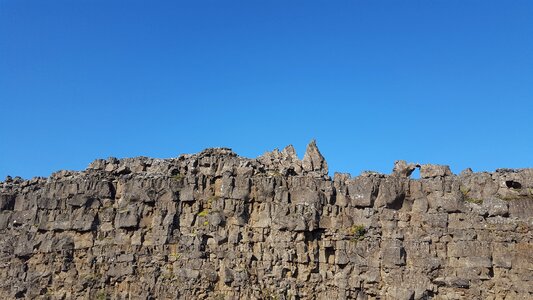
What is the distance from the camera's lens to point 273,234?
29.7 m

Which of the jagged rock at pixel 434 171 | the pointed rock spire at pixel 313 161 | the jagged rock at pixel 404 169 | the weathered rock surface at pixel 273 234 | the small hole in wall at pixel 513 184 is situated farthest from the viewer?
the pointed rock spire at pixel 313 161

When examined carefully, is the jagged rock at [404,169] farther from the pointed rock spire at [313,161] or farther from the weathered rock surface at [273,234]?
the pointed rock spire at [313,161]

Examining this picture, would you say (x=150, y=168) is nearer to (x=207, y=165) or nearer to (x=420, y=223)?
(x=207, y=165)

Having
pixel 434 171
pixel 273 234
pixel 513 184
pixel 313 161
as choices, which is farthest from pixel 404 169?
pixel 273 234

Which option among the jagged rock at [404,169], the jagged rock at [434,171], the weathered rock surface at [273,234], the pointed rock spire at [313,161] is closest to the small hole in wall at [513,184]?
the weathered rock surface at [273,234]

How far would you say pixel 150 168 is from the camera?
1323 inches

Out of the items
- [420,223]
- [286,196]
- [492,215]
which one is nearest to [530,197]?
[492,215]

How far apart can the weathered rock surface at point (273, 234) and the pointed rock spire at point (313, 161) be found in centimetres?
6

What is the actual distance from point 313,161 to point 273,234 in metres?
4.93

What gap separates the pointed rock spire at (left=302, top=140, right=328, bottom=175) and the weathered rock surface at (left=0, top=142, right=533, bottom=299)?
61mm

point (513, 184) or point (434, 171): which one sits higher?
point (434, 171)

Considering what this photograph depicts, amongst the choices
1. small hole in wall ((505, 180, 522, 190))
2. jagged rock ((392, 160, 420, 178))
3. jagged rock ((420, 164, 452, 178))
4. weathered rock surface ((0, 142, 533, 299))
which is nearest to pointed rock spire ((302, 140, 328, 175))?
weathered rock surface ((0, 142, 533, 299))

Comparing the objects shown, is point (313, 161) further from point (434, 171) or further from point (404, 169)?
point (434, 171)

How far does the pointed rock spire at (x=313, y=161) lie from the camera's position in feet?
104
